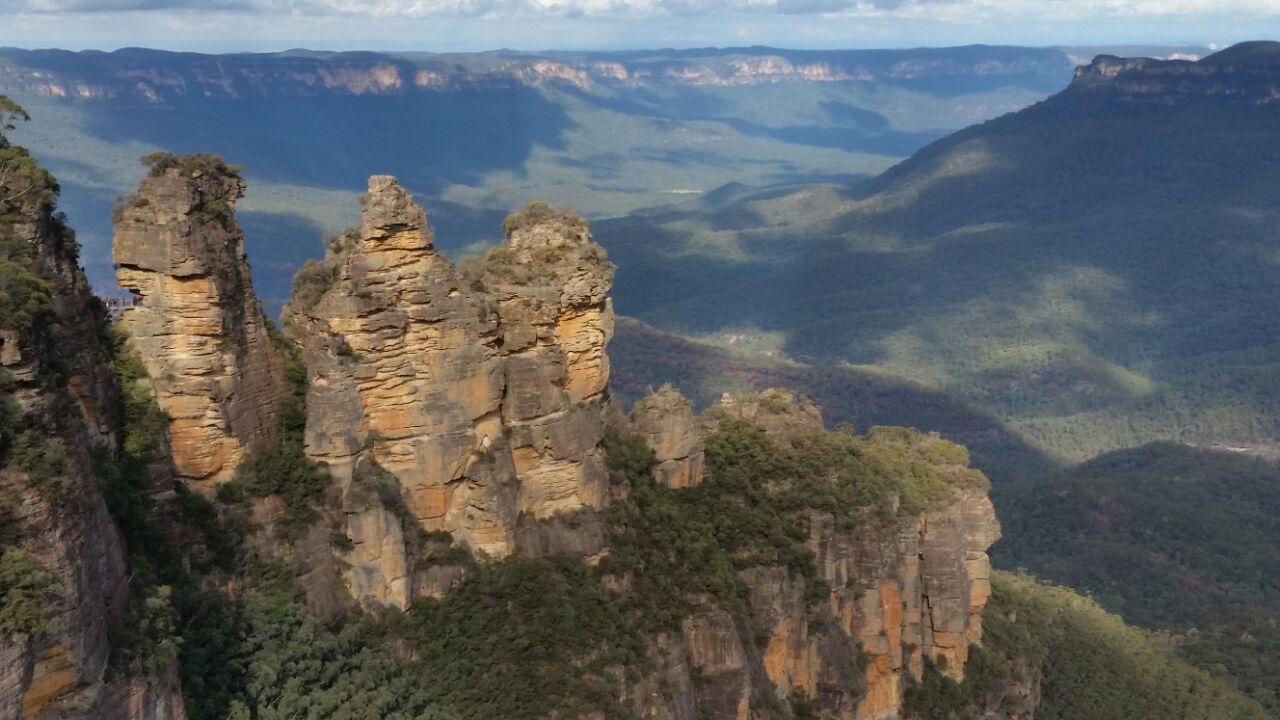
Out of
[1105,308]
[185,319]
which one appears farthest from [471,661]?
[1105,308]

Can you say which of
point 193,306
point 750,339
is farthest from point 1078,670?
point 750,339

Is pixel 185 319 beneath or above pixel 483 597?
above

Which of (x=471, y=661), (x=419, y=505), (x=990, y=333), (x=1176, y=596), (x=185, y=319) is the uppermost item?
(x=185, y=319)

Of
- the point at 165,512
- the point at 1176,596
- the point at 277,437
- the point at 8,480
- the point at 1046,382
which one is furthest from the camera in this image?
the point at 1046,382

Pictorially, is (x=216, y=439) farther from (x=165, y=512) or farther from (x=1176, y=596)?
(x=1176, y=596)

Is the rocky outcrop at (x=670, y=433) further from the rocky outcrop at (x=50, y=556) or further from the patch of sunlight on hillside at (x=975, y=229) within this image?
the patch of sunlight on hillside at (x=975, y=229)

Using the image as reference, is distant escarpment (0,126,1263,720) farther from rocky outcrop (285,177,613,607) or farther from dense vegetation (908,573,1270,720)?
dense vegetation (908,573,1270,720)

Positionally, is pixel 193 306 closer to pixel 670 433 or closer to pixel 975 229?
pixel 670 433
